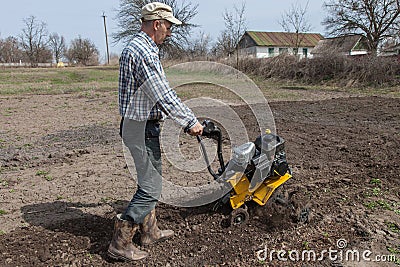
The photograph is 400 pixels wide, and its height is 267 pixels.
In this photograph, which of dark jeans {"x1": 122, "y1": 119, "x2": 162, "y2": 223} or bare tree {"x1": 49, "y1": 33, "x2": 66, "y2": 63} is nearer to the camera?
dark jeans {"x1": 122, "y1": 119, "x2": 162, "y2": 223}

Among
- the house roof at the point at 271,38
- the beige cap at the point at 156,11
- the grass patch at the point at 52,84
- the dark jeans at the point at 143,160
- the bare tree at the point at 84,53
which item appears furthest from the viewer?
the bare tree at the point at 84,53

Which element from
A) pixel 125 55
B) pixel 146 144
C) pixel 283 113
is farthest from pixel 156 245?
pixel 283 113

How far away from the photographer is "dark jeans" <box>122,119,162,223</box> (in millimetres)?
3131

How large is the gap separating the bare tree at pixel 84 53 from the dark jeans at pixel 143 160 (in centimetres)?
8568

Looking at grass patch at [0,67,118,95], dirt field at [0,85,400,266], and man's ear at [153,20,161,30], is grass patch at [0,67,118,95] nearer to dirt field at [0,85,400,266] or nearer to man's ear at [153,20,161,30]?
dirt field at [0,85,400,266]

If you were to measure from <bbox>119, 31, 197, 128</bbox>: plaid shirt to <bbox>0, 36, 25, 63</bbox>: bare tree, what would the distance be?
9651 cm

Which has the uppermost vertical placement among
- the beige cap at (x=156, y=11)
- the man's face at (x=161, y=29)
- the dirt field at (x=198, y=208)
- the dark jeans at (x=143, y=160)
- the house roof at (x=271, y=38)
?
the house roof at (x=271, y=38)

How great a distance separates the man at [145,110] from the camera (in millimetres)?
2914

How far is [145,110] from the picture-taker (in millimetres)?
3035

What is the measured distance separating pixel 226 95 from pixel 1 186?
42.4 ft

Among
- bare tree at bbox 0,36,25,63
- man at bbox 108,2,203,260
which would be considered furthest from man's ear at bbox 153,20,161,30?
bare tree at bbox 0,36,25,63

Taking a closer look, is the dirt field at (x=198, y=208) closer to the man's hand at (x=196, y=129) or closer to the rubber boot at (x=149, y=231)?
the rubber boot at (x=149, y=231)

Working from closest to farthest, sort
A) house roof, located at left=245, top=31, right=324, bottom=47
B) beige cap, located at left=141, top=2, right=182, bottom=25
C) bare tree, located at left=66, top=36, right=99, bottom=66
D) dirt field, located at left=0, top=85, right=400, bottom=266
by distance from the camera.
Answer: beige cap, located at left=141, top=2, right=182, bottom=25 < dirt field, located at left=0, top=85, right=400, bottom=266 < house roof, located at left=245, top=31, right=324, bottom=47 < bare tree, located at left=66, top=36, right=99, bottom=66

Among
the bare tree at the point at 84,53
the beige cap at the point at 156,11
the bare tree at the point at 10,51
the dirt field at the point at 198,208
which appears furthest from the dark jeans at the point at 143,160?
the bare tree at the point at 10,51
